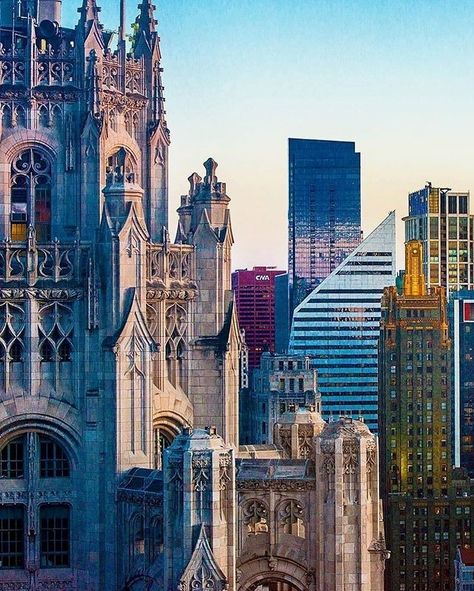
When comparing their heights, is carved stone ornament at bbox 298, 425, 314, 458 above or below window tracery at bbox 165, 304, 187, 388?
below

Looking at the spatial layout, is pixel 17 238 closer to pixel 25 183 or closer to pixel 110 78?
pixel 25 183

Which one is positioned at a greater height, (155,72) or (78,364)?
(155,72)

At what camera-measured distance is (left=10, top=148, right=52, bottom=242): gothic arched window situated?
50406 millimetres

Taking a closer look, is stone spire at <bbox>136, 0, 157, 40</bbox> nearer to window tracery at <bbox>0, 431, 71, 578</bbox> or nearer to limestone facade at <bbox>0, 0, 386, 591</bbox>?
limestone facade at <bbox>0, 0, 386, 591</bbox>

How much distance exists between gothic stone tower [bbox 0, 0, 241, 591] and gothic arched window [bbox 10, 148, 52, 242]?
1.8 inches

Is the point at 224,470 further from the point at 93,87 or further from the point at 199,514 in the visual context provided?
the point at 93,87

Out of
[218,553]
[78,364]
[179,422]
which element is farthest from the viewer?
[179,422]

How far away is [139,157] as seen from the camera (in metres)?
53.0

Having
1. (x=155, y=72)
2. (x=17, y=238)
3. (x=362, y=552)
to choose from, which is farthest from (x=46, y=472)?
(x=155, y=72)

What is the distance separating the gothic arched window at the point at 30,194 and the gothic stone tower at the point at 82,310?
0.15ft

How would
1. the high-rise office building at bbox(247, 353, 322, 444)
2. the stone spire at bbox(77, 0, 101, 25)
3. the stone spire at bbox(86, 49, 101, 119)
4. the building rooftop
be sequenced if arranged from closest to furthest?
the stone spire at bbox(86, 49, 101, 119)
the stone spire at bbox(77, 0, 101, 25)
the high-rise office building at bbox(247, 353, 322, 444)
the building rooftop

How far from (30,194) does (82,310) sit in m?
4.69

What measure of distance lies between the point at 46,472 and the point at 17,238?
25.1ft

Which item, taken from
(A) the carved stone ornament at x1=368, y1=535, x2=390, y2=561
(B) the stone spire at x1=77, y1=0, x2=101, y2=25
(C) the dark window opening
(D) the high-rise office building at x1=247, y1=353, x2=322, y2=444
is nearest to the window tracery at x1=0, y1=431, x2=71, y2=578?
(C) the dark window opening
